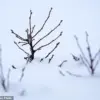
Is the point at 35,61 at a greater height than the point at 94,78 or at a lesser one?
greater

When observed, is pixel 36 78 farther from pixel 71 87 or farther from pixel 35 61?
pixel 35 61

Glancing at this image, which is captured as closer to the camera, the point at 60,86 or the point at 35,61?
the point at 60,86

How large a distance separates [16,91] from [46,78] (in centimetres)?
60

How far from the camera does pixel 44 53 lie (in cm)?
536

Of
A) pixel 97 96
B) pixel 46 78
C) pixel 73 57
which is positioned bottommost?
pixel 97 96

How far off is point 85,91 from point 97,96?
19 cm

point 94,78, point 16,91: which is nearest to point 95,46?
point 94,78

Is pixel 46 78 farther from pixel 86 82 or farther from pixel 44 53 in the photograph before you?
pixel 44 53

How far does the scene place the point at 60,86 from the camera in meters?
3.40

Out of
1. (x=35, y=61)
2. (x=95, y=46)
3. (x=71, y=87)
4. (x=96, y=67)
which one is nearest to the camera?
(x=71, y=87)

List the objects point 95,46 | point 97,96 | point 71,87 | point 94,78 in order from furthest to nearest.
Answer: point 95,46, point 94,78, point 71,87, point 97,96

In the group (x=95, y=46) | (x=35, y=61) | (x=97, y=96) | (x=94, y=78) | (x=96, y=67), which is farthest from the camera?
(x=95, y=46)

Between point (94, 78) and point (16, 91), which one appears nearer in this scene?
point (16, 91)

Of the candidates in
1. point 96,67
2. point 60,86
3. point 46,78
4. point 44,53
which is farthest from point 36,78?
point 44,53
